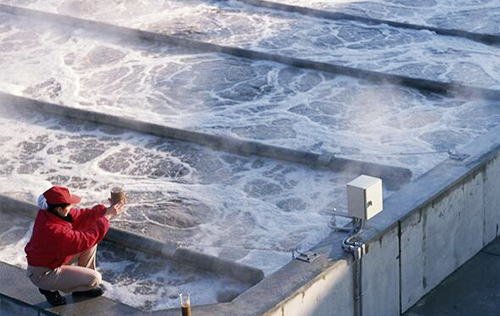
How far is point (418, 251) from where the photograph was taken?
1002 centimetres

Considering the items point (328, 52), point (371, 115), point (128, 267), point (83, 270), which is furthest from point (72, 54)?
point (83, 270)

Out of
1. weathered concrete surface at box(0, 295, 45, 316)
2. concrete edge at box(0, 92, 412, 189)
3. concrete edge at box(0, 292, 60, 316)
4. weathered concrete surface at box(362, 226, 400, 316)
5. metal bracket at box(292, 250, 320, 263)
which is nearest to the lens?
concrete edge at box(0, 292, 60, 316)

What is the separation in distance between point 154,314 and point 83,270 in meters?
0.65

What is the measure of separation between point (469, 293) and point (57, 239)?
3.78 metres

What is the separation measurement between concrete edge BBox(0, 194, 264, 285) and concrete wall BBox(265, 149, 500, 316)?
115 centimetres

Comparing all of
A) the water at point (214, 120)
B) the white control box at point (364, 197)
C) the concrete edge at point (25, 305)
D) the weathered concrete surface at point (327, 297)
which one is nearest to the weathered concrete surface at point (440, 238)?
the white control box at point (364, 197)

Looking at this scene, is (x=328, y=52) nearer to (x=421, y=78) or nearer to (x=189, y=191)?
(x=421, y=78)

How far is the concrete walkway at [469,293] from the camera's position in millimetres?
9930

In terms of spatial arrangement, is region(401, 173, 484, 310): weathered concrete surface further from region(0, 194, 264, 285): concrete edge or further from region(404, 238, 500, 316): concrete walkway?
region(0, 194, 264, 285): concrete edge

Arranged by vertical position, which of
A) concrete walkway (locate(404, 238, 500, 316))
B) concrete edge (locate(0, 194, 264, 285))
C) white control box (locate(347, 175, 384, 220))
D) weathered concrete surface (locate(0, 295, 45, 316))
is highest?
white control box (locate(347, 175, 384, 220))

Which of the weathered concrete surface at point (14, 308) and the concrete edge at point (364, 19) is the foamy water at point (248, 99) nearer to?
the concrete edge at point (364, 19)

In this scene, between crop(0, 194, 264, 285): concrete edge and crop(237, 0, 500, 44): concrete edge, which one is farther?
crop(237, 0, 500, 44): concrete edge

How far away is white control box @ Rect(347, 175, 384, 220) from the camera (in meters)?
9.05

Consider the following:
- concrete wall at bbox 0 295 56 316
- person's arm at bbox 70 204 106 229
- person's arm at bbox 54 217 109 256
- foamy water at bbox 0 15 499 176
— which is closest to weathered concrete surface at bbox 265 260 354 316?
person's arm at bbox 54 217 109 256
